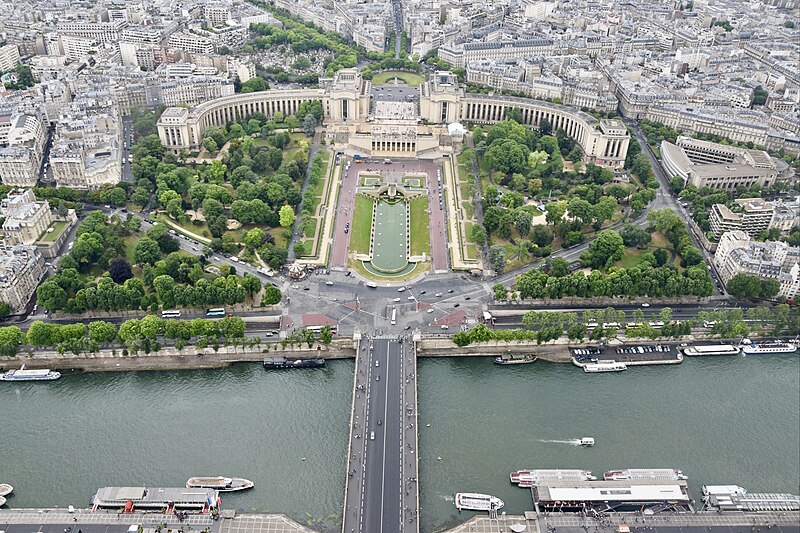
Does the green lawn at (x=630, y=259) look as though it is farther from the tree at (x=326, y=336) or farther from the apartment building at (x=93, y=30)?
the apartment building at (x=93, y=30)

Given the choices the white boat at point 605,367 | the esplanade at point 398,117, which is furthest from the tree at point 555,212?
the white boat at point 605,367

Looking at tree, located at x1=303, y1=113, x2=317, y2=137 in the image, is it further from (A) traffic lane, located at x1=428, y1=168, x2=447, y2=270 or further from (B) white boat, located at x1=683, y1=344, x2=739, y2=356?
(B) white boat, located at x1=683, y1=344, x2=739, y2=356

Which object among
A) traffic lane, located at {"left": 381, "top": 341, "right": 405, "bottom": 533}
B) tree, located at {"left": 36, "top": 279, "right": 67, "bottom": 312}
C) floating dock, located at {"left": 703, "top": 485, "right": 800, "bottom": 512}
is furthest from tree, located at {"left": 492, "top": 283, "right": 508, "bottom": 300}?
tree, located at {"left": 36, "top": 279, "right": 67, "bottom": 312}

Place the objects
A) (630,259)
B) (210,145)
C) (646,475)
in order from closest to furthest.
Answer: (646,475) < (630,259) < (210,145)

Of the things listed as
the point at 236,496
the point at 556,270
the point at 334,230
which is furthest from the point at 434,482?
the point at 334,230

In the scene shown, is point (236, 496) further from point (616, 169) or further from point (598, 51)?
point (598, 51)

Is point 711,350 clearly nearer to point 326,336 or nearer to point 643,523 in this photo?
point 643,523

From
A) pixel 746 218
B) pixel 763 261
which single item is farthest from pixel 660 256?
pixel 746 218
